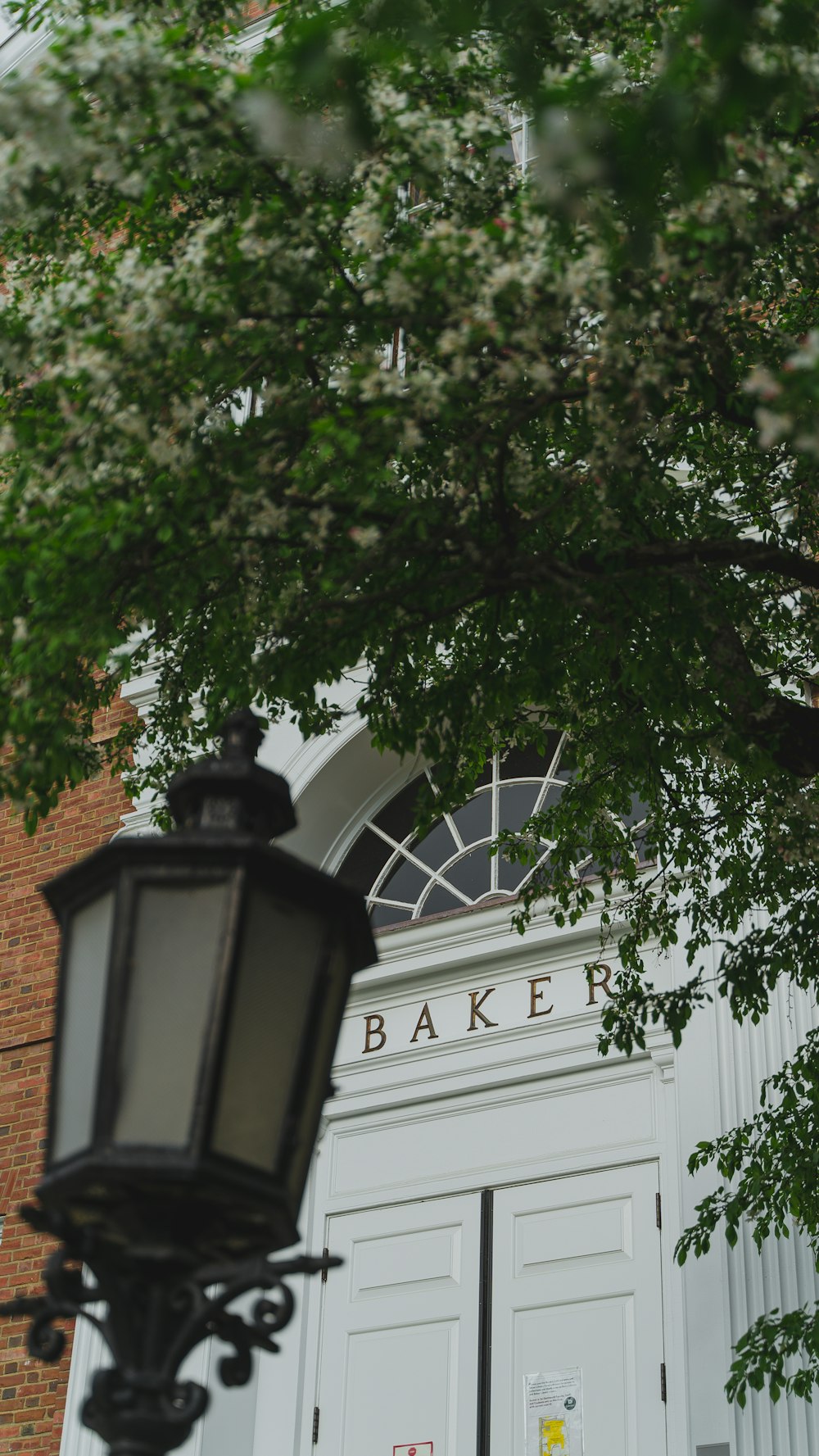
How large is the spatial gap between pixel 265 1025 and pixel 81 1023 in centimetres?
29

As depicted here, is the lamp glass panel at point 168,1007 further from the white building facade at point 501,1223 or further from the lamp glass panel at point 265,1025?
the white building facade at point 501,1223

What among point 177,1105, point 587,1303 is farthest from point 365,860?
point 177,1105

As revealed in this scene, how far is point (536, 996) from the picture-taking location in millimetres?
8305

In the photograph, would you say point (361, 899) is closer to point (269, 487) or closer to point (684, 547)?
point (269, 487)

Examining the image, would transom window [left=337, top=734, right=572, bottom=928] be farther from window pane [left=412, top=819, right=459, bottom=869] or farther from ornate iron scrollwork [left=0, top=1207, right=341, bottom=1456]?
ornate iron scrollwork [left=0, top=1207, right=341, bottom=1456]

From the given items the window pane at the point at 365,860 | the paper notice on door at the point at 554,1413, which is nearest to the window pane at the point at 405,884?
the window pane at the point at 365,860

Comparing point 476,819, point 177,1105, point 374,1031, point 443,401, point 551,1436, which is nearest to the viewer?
point 177,1105

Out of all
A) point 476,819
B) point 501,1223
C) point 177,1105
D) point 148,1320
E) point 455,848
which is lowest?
point 148,1320

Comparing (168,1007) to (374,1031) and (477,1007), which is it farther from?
(374,1031)

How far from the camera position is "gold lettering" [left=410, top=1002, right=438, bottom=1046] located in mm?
8594

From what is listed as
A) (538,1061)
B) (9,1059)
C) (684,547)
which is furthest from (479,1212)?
(684,547)

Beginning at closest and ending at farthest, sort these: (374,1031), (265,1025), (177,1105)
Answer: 1. (177,1105)
2. (265,1025)
3. (374,1031)

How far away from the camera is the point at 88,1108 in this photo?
2482 mm

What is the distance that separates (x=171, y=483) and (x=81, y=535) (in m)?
0.37
